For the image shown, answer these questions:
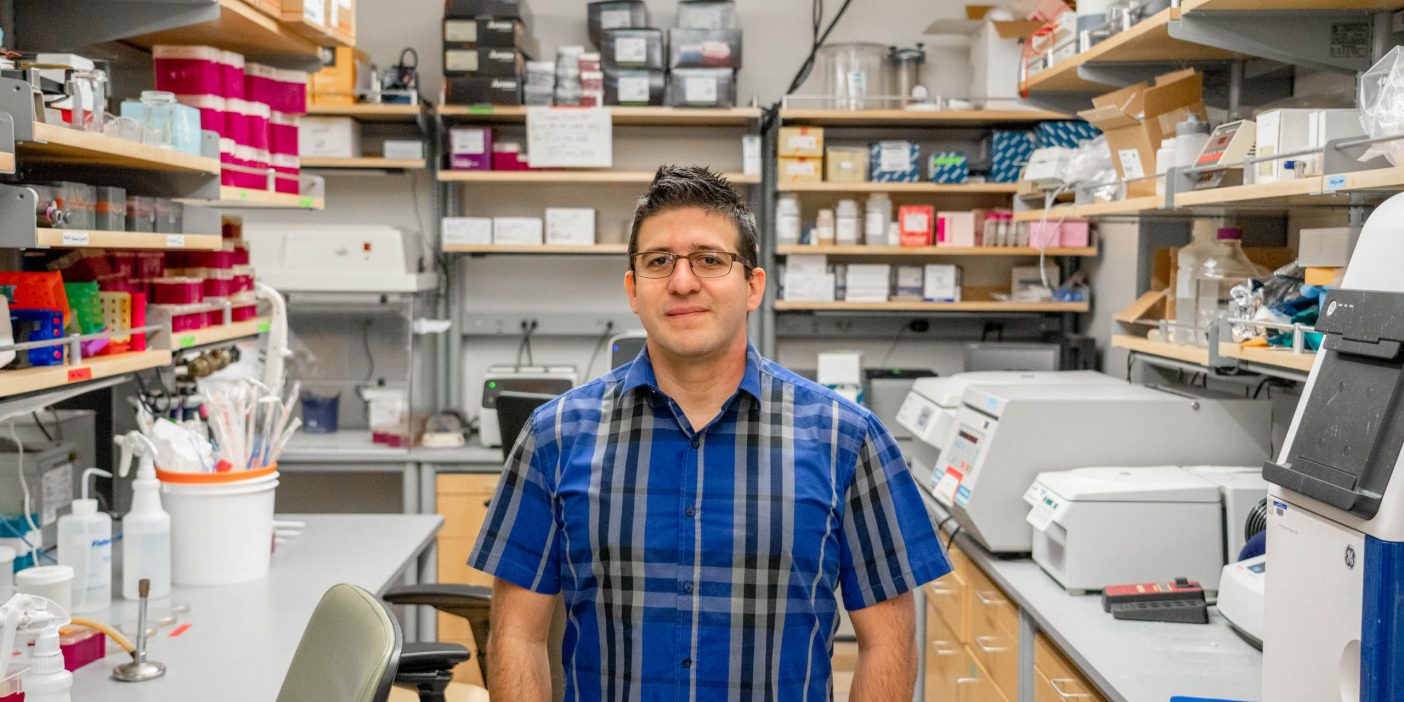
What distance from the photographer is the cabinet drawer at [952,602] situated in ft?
9.38

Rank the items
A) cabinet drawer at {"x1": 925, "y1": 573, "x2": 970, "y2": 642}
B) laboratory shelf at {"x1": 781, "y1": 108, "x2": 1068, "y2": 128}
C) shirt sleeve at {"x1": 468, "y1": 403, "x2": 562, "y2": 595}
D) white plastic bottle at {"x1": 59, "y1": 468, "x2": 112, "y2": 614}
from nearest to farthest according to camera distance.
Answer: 1. shirt sleeve at {"x1": 468, "y1": 403, "x2": 562, "y2": 595}
2. white plastic bottle at {"x1": 59, "y1": 468, "x2": 112, "y2": 614}
3. cabinet drawer at {"x1": 925, "y1": 573, "x2": 970, "y2": 642}
4. laboratory shelf at {"x1": 781, "y1": 108, "x2": 1068, "y2": 128}

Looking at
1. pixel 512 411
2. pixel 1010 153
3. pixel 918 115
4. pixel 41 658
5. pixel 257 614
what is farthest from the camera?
pixel 1010 153

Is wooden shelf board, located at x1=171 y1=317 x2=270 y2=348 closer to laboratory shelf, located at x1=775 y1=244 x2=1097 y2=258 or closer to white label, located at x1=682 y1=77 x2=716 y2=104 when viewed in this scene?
white label, located at x1=682 y1=77 x2=716 y2=104

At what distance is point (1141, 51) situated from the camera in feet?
8.64

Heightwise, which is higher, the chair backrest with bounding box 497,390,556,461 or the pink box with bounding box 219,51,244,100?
the pink box with bounding box 219,51,244,100

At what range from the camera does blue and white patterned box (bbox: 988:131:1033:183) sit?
4.34m

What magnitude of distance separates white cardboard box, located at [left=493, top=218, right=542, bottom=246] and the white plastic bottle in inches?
92.0

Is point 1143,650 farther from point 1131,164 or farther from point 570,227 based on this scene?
point 570,227

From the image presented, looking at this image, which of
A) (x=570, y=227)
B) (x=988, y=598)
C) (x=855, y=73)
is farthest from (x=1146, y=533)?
(x=570, y=227)

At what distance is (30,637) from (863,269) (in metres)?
3.24

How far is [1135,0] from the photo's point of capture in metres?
2.65

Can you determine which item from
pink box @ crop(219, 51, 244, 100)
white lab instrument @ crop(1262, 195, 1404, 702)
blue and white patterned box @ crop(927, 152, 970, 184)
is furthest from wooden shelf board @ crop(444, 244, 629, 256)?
white lab instrument @ crop(1262, 195, 1404, 702)

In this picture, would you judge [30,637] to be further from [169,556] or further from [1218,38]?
[1218,38]

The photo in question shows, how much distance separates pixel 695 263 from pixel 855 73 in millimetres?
2997
